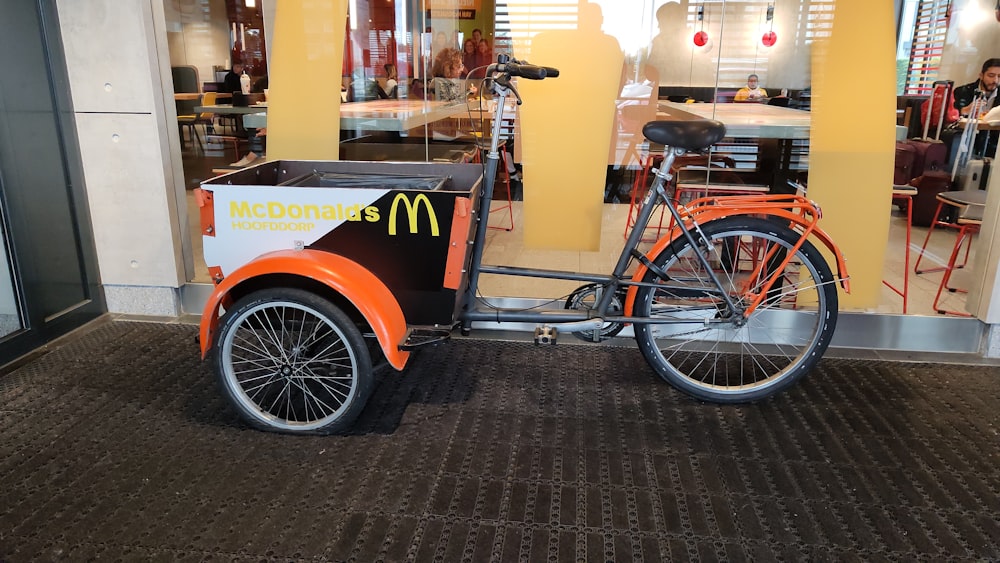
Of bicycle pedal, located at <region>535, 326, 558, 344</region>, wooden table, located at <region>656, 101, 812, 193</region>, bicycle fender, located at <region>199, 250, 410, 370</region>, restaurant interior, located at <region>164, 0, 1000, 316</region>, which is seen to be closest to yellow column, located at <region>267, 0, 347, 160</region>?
restaurant interior, located at <region>164, 0, 1000, 316</region>

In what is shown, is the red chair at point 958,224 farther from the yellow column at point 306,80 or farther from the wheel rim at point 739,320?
the yellow column at point 306,80

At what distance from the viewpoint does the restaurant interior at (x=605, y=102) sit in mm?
3150

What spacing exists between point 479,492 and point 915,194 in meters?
2.67

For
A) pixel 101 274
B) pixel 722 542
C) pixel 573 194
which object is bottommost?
pixel 722 542

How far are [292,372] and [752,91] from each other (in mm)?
2539

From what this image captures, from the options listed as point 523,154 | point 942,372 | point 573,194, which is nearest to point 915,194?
point 942,372

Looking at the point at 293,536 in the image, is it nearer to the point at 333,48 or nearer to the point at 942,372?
the point at 333,48

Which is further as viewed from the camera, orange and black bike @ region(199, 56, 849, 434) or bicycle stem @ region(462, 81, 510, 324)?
bicycle stem @ region(462, 81, 510, 324)

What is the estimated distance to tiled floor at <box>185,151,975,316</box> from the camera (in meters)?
3.36

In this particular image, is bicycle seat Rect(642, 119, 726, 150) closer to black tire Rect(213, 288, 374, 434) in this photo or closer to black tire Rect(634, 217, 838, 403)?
black tire Rect(634, 217, 838, 403)

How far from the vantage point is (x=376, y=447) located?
2.44 meters

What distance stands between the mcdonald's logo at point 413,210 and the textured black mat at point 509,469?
79 centimetres

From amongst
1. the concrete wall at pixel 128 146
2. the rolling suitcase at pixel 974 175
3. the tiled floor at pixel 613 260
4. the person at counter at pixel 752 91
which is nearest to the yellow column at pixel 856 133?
the tiled floor at pixel 613 260

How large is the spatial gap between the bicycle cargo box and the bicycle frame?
201 millimetres
